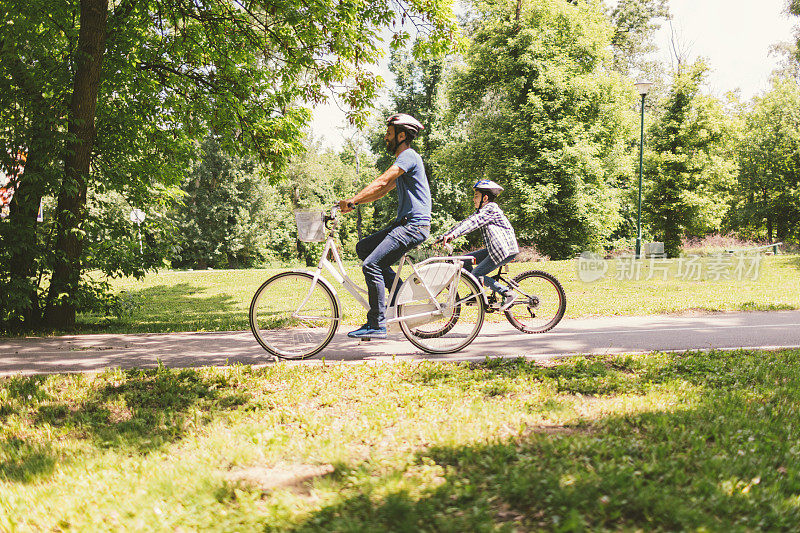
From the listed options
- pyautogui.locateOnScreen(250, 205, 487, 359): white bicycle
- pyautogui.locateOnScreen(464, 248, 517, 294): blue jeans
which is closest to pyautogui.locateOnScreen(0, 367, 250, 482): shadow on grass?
pyautogui.locateOnScreen(250, 205, 487, 359): white bicycle

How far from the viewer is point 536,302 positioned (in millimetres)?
7543

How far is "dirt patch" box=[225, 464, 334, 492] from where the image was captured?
10.1 ft

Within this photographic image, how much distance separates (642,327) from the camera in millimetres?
8328

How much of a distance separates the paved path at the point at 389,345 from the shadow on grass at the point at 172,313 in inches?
69.0

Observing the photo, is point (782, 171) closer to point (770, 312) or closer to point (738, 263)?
point (738, 263)

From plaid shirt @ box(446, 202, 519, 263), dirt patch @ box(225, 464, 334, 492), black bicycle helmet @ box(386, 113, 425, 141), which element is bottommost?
dirt patch @ box(225, 464, 334, 492)

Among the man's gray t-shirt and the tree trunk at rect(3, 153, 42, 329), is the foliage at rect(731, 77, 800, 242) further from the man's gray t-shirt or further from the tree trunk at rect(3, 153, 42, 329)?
the tree trunk at rect(3, 153, 42, 329)

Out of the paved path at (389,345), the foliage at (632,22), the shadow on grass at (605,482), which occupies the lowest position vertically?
the shadow on grass at (605,482)

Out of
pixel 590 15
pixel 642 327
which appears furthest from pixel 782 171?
pixel 642 327

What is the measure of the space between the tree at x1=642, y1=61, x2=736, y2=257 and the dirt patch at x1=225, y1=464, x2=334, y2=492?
1222 inches

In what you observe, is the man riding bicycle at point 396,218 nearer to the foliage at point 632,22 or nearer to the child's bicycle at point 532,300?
the child's bicycle at point 532,300

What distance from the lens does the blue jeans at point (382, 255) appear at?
→ 5.52 meters

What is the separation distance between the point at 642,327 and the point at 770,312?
143 inches

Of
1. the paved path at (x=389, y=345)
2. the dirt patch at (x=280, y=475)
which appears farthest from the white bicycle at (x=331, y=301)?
the dirt patch at (x=280, y=475)
